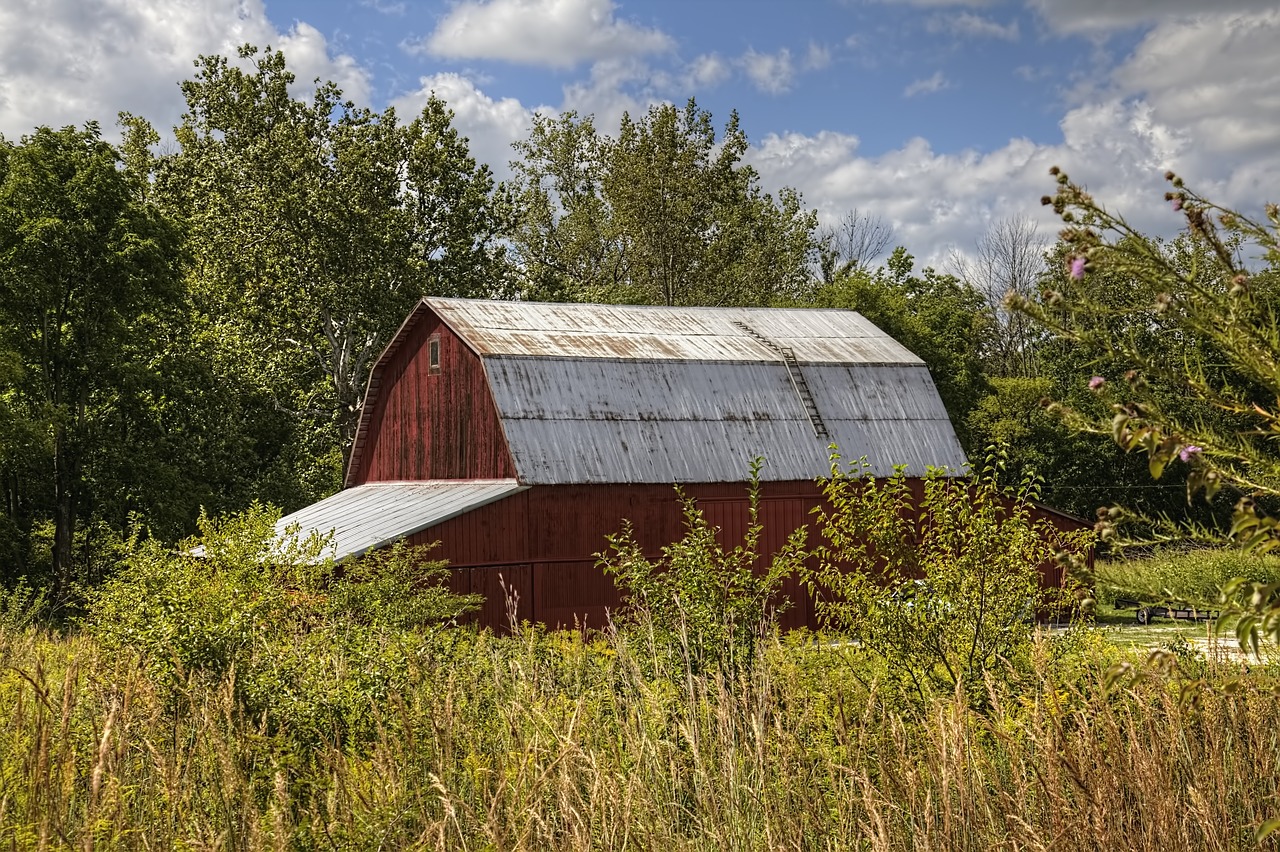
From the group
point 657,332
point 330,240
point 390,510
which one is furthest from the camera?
point 330,240

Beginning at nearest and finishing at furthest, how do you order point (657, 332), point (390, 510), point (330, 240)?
point (390, 510) → point (657, 332) → point (330, 240)

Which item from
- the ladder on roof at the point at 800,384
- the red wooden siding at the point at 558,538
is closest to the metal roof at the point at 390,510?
the red wooden siding at the point at 558,538

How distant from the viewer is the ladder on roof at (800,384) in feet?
81.9

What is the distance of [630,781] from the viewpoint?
387 centimetres

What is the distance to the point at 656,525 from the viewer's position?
2267cm

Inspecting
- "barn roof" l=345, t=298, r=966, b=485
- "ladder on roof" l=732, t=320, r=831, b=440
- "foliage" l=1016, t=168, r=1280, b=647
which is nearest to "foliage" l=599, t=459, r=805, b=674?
"foliage" l=1016, t=168, r=1280, b=647

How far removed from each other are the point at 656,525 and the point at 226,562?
12.3 metres

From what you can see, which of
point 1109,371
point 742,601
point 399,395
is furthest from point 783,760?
point 1109,371

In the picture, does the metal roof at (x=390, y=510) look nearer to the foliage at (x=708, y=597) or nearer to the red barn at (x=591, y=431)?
the red barn at (x=591, y=431)

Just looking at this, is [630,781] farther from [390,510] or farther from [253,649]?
[390,510]

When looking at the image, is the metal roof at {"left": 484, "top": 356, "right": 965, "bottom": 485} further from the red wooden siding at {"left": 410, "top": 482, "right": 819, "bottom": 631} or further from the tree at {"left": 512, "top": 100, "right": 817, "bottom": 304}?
the tree at {"left": 512, "top": 100, "right": 817, "bottom": 304}

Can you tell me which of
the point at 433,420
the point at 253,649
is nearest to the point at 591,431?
the point at 433,420

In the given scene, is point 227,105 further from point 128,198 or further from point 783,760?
point 783,760

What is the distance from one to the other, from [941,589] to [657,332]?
1791 centimetres
